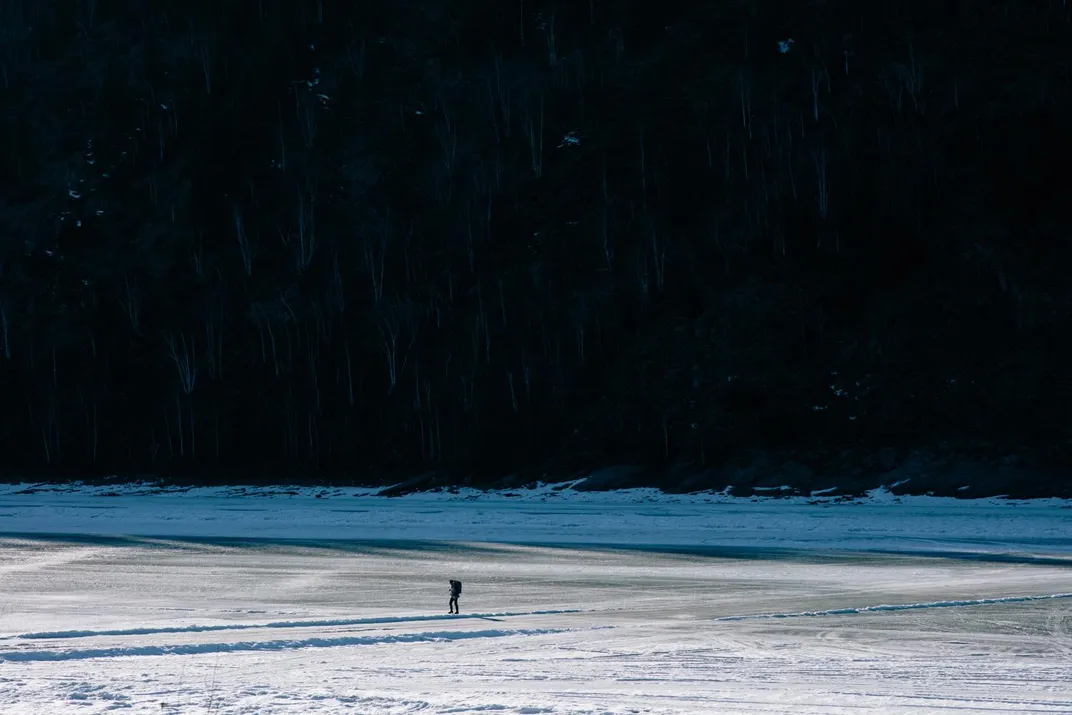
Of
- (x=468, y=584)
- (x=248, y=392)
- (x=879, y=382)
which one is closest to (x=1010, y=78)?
Answer: (x=879, y=382)

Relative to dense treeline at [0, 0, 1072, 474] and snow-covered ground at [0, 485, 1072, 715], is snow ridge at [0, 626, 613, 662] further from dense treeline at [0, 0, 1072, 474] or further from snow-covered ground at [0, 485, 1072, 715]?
dense treeline at [0, 0, 1072, 474]

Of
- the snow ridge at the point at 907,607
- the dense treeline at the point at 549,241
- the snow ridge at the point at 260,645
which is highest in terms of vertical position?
the dense treeline at the point at 549,241

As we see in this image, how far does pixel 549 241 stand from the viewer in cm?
5041

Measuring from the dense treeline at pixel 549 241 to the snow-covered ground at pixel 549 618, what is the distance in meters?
14.9

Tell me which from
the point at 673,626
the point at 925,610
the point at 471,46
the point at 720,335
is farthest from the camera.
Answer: the point at 471,46

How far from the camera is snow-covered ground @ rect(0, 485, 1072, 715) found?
379 inches

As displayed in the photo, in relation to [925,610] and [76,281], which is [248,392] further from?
[925,610]

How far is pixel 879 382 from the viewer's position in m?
42.7

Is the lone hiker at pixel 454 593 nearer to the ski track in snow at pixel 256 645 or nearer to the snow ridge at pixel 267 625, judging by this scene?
the snow ridge at pixel 267 625

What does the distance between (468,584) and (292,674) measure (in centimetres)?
744

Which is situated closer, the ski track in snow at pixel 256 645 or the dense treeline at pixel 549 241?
the ski track in snow at pixel 256 645

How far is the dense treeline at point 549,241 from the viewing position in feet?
144

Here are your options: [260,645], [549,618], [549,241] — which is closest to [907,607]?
[549,618]

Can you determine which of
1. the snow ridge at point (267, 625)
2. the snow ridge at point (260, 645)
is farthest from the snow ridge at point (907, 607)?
the snow ridge at point (260, 645)
